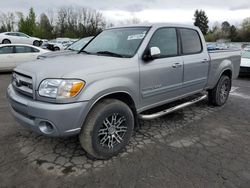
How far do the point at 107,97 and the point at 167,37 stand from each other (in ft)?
5.68

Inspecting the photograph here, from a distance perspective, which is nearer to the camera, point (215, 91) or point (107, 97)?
point (107, 97)

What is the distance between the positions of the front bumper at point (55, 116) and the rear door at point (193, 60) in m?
2.37

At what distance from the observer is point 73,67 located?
3.01 m

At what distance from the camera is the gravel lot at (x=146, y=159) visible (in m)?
2.89

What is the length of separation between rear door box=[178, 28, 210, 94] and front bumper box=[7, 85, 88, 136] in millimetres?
2372

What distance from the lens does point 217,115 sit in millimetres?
5355

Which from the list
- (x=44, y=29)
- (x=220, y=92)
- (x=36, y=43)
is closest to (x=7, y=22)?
(x=44, y=29)

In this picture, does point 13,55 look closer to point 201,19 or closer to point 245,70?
point 245,70

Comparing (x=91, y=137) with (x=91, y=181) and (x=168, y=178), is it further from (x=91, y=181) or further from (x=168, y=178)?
(x=168, y=178)

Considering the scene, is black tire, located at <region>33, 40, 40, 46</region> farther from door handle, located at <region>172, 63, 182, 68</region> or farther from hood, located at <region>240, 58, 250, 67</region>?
door handle, located at <region>172, 63, 182, 68</region>

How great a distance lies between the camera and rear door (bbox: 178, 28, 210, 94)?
449 cm

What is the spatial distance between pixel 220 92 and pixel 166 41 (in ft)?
8.25

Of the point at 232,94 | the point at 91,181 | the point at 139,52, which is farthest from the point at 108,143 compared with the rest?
the point at 232,94

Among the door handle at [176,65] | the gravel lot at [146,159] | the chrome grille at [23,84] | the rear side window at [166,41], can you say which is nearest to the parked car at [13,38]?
A: the gravel lot at [146,159]
